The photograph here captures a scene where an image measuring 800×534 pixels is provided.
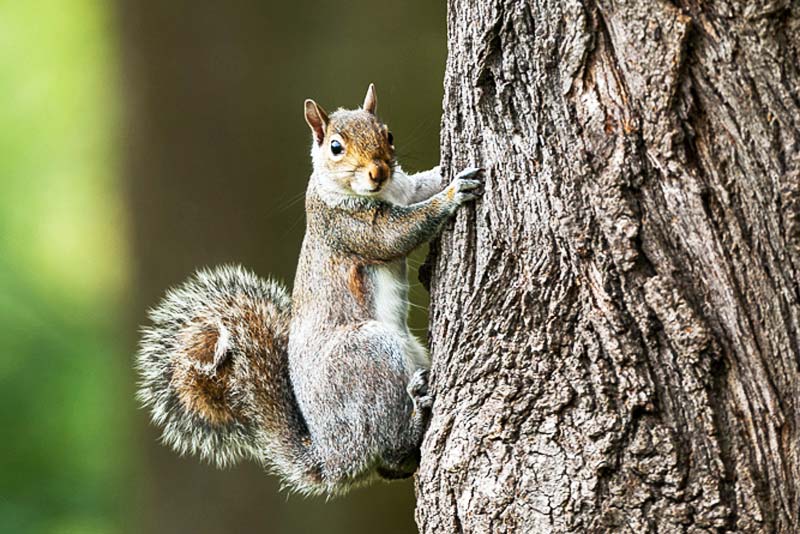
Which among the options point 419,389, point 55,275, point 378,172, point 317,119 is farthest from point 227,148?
point 55,275

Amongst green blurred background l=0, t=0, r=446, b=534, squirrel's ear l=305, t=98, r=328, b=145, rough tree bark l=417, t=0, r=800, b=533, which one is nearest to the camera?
rough tree bark l=417, t=0, r=800, b=533

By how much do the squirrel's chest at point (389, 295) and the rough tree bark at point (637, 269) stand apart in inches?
18.8

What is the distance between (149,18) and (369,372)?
2.19m

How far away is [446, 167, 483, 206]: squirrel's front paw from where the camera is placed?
190 cm

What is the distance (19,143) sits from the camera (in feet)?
20.3

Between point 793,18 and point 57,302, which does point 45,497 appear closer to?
point 57,302

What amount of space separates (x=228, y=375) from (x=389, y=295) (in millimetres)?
452

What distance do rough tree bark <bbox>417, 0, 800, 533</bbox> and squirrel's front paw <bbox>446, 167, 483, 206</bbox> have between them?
0.05 m

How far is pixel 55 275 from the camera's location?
5984mm

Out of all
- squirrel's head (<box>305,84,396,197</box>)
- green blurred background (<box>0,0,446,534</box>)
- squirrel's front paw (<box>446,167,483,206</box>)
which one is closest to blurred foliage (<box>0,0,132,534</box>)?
green blurred background (<box>0,0,446,534</box>)

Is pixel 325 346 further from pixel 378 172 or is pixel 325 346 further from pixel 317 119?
pixel 317 119

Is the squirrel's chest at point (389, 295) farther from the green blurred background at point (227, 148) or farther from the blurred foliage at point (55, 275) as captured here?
the blurred foliage at point (55, 275)

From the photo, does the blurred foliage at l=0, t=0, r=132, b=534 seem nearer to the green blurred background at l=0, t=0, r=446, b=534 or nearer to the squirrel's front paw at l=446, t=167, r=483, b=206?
the green blurred background at l=0, t=0, r=446, b=534

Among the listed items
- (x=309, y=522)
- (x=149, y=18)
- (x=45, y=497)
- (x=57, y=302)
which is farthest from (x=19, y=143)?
(x=309, y=522)
